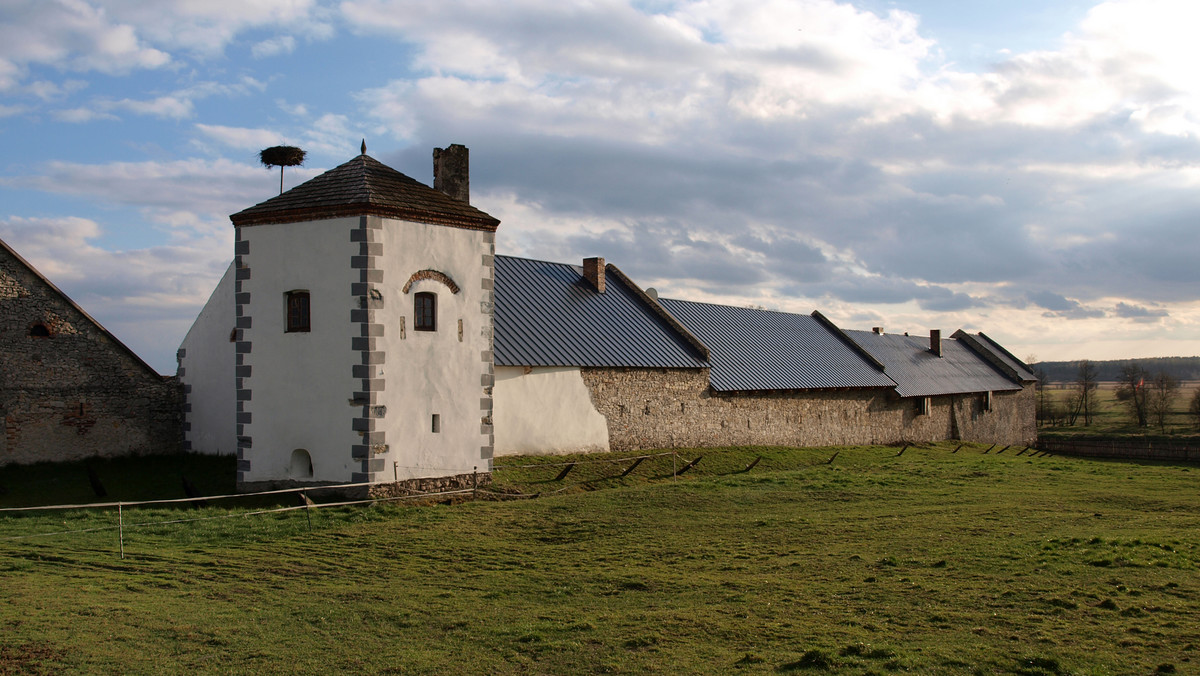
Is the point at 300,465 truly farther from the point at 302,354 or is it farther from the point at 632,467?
the point at 632,467

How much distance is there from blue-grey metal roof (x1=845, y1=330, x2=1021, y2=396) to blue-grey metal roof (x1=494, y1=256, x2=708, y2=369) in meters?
15.6

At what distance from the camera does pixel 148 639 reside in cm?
874

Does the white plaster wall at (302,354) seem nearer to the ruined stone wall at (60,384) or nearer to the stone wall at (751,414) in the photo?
the ruined stone wall at (60,384)

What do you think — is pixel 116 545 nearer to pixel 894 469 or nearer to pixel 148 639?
pixel 148 639

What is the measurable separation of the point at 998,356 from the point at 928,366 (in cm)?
1245

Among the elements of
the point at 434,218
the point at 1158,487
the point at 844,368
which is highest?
the point at 434,218

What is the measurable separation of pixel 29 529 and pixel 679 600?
11.8m

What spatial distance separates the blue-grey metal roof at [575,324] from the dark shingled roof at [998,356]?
32.8 meters

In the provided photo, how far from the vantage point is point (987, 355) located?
5669 centimetres

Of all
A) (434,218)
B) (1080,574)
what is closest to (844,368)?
(434,218)

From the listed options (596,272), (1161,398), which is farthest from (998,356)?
(596,272)

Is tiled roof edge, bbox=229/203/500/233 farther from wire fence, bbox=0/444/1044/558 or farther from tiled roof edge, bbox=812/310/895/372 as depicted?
tiled roof edge, bbox=812/310/895/372

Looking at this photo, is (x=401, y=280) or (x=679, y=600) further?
(x=401, y=280)

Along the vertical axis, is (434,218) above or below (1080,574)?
above
